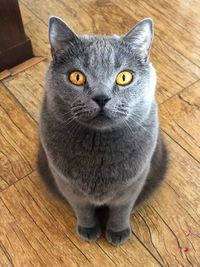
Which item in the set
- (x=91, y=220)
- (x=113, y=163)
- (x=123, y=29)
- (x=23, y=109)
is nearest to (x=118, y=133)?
(x=113, y=163)

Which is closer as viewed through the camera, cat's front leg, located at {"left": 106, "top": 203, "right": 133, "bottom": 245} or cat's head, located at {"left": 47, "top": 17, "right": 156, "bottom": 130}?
cat's head, located at {"left": 47, "top": 17, "right": 156, "bottom": 130}

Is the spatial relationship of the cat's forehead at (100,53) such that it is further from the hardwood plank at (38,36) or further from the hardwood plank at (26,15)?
the hardwood plank at (26,15)

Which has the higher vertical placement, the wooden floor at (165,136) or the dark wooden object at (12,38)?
the dark wooden object at (12,38)

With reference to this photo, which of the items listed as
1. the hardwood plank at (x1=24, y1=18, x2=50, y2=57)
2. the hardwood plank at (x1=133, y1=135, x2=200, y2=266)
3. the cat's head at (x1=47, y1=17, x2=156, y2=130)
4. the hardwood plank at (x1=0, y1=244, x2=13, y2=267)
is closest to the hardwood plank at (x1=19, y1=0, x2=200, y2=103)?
the hardwood plank at (x1=24, y1=18, x2=50, y2=57)

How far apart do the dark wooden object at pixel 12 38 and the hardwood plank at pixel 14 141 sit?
154 mm

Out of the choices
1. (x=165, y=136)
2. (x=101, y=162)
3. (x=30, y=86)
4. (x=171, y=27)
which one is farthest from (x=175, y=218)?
(x=171, y=27)

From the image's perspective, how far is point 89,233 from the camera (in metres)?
1.17

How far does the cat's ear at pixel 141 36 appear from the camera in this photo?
86 cm

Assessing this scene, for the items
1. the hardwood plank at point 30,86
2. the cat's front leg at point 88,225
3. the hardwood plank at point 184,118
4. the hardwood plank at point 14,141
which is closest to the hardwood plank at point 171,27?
the hardwood plank at point 184,118

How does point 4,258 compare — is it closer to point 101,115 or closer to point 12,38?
point 101,115

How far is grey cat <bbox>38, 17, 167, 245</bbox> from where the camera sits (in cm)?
81

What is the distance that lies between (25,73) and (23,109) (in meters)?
0.18

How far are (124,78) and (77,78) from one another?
97 millimetres

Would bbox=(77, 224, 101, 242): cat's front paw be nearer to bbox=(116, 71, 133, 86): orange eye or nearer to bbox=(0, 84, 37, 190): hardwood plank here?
bbox=(0, 84, 37, 190): hardwood plank
